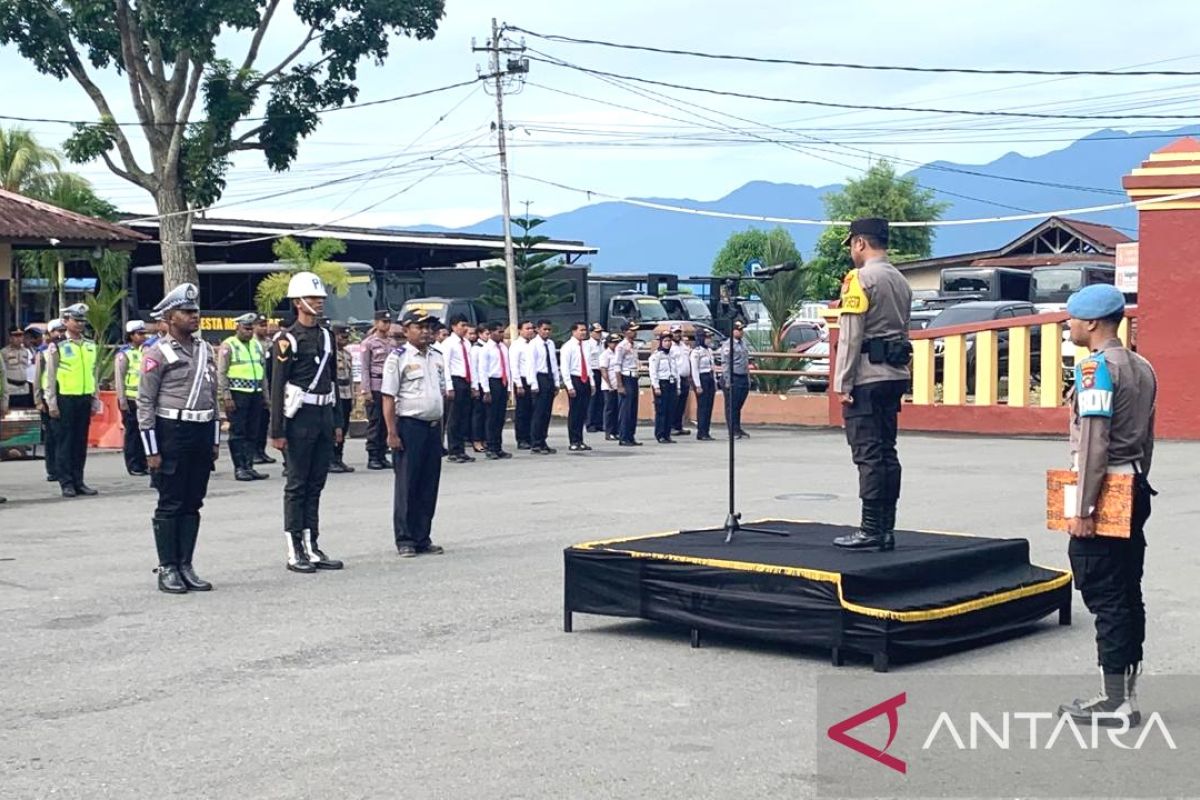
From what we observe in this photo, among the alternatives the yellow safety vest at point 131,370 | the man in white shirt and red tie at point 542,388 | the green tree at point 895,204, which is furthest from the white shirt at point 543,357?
the green tree at point 895,204

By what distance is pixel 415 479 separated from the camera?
12.8 metres

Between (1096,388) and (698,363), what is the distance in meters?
20.8

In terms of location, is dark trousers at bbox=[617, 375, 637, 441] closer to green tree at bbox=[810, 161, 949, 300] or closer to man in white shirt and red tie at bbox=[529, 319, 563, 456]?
man in white shirt and red tie at bbox=[529, 319, 563, 456]

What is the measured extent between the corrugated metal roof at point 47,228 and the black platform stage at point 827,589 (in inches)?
588

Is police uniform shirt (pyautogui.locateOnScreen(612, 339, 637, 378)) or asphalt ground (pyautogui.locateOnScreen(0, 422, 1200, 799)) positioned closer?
asphalt ground (pyautogui.locateOnScreen(0, 422, 1200, 799))

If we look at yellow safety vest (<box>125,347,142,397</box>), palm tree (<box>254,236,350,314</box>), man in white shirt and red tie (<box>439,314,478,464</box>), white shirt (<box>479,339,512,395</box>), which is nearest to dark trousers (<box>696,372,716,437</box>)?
white shirt (<box>479,339,512,395</box>)

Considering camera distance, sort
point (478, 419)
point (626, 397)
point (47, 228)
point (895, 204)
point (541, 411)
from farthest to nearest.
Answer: point (895, 204) < point (626, 397) < point (541, 411) < point (478, 419) < point (47, 228)

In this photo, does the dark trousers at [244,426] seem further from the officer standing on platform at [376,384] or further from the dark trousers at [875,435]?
the dark trousers at [875,435]

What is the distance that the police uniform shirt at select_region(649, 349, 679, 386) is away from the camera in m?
26.9

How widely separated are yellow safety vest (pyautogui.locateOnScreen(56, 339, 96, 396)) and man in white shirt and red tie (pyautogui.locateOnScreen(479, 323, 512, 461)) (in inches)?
256

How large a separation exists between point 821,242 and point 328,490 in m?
54.4

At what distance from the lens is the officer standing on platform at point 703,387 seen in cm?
2744

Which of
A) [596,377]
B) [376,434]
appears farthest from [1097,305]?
[596,377]

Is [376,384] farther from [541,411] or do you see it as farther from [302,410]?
[302,410]
